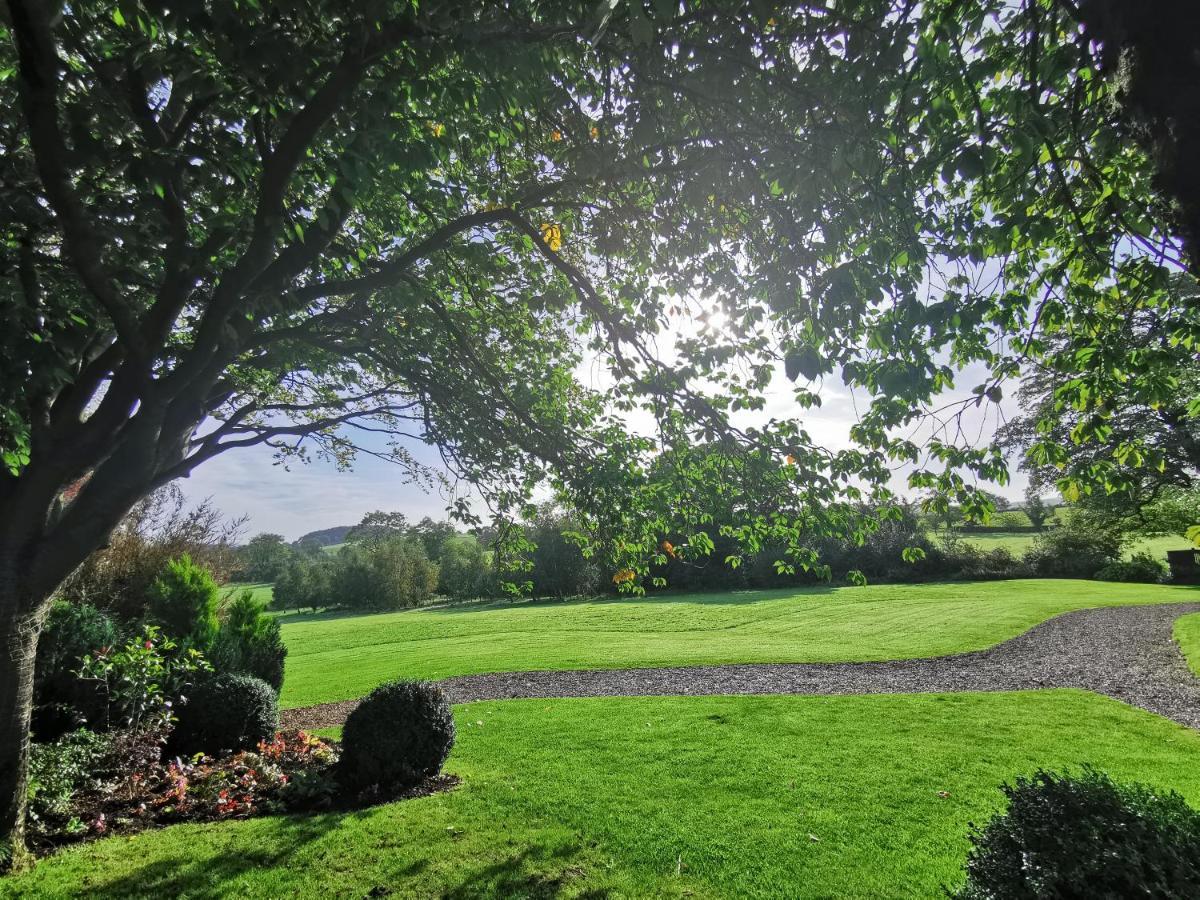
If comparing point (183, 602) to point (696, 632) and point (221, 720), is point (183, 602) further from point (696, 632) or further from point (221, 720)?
point (696, 632)

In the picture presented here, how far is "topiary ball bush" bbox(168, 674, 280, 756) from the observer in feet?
29.7

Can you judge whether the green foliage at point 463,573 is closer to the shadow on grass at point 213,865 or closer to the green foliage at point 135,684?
the green foliage at point 135,684

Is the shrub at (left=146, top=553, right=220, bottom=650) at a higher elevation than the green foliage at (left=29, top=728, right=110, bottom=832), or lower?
higher

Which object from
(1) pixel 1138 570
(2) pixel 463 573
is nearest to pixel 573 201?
(1) pixel 1138 570

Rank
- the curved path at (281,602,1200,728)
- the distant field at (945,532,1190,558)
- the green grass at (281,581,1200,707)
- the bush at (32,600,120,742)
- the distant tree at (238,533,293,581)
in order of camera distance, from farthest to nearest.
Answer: the distant tree at (238,533,293,581) → the distant field at (945,532,1190,558) → the green grass at (281,581,1200,707) → the curved path at (281,602,1200,728) → the bush at (32,600,120,742)

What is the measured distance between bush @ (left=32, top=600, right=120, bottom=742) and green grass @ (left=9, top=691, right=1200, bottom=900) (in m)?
3.98

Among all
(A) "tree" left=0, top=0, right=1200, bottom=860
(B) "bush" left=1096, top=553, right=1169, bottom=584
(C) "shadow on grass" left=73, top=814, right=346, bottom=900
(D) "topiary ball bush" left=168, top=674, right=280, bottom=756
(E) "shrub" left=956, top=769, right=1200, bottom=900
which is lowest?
(B) "bush" left=1096, top=553, right=1169, bottom=584

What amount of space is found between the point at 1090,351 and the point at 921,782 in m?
5.62

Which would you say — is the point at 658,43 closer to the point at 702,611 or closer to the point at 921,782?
the point at 921,782

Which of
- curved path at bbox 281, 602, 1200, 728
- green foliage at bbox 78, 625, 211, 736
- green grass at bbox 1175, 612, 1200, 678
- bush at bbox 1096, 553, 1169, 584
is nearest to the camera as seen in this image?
green foliage at bbox 78, 625, 211, 736

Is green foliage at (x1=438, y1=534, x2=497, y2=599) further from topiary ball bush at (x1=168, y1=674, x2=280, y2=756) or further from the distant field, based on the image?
topiary ball bush at (x1=168, y1=674, x2=280, y2=756)

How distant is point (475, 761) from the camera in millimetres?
9195

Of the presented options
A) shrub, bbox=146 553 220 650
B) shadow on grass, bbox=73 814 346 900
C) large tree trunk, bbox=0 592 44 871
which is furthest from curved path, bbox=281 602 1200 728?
large tree trunk, bbox=0 592 44 871

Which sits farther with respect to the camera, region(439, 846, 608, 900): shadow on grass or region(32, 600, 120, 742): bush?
region(32, 600, 120, 742): bush
